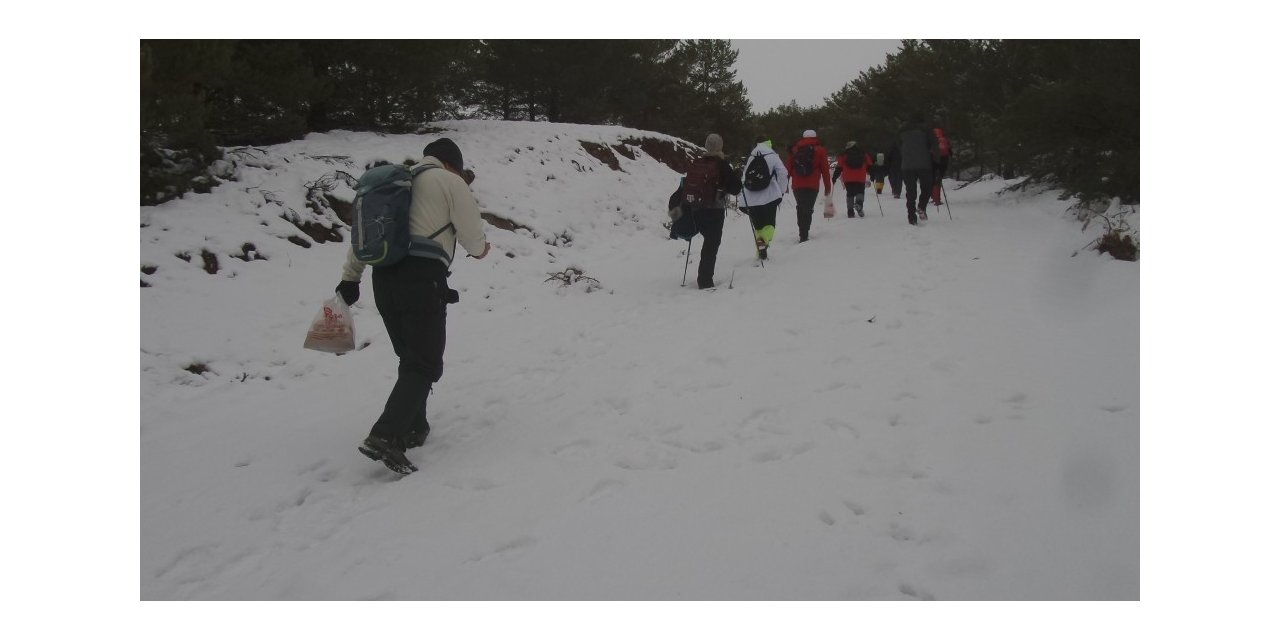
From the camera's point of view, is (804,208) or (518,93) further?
(518,93)

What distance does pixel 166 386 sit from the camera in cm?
539

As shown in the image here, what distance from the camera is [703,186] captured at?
7473 millimetres

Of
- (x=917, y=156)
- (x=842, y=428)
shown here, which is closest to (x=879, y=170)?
(x=917, y=156)

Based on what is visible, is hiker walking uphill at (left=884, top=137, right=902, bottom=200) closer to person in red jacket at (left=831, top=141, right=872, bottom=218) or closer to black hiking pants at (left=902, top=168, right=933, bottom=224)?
person in red jacket at (left=831, top=141, right=872, bottom=218)

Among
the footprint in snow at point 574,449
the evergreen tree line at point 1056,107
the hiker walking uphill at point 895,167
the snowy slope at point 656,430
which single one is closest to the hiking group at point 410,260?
the snowy slope at point 656,430

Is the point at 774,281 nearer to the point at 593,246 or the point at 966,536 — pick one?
the point at 593,246

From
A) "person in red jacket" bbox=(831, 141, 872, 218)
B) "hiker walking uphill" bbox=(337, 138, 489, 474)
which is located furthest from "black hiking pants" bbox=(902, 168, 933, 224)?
"hiker walking uphill" bbox=(337, 138, 489, 474)

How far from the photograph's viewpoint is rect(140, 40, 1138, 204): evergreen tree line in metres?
7.24

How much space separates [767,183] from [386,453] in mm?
5990

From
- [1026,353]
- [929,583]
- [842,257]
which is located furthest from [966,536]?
[842,257]

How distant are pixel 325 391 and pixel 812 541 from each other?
4.31 meters

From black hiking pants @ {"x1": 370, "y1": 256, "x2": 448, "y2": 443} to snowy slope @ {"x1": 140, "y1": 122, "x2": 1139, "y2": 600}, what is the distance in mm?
407

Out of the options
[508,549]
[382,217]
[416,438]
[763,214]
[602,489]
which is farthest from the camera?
[763,214]

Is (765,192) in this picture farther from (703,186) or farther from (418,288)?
(418,288)
